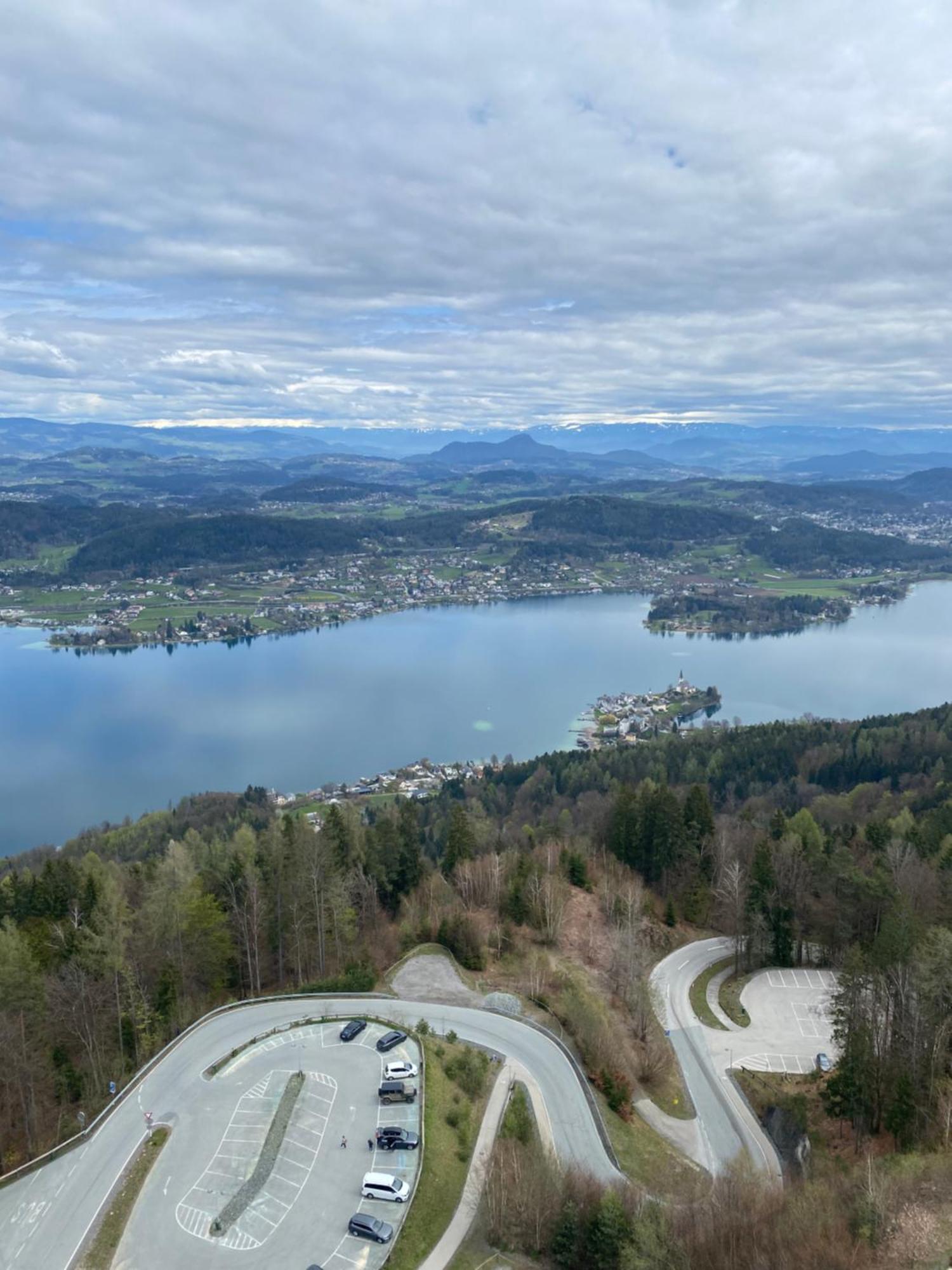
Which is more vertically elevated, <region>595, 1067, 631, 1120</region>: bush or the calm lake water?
<region>595, 1067, 631, 1120</region>: bush

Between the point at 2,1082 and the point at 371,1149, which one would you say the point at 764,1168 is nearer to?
the point at 371,1149

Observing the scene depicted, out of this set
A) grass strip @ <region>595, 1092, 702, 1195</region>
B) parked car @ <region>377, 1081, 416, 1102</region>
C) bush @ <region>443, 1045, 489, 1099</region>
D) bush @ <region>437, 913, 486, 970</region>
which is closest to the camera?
grass strip @ <region>595, 1092, 702, 1195</region>

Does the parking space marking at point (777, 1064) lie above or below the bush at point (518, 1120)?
below

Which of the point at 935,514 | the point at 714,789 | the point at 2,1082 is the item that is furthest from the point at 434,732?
the point at 935,514

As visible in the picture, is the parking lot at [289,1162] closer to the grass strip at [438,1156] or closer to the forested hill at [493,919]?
the grass strip at [438,1156]

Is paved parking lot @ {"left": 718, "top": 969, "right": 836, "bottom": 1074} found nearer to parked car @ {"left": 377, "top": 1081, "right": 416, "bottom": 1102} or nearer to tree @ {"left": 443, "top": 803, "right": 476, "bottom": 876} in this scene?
parked car @ {"left": 377, "top": 1081, "right": 416, "bottom": 1102}

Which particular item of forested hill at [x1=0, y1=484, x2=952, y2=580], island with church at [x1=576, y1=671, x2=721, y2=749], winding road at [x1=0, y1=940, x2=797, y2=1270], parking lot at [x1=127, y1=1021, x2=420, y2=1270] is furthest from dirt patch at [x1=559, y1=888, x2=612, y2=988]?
forested hill at [x1=0, y1=484, x2=952, y2=580]

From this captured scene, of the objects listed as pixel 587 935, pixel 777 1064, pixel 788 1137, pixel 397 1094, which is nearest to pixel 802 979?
pixel 777 1064

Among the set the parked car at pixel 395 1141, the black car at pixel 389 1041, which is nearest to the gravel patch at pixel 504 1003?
the black car at pixel 389 1041
